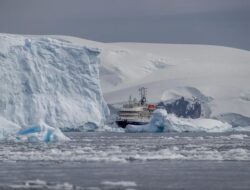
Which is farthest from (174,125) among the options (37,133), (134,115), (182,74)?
(182,74)

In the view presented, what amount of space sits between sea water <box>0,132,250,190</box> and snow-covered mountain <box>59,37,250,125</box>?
4314 centimetres

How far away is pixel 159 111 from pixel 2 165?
31.4 m

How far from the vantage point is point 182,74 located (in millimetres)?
104375

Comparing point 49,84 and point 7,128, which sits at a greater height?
point 49,84

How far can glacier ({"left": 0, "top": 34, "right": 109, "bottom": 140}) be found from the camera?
46.8m

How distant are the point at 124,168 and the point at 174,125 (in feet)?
106

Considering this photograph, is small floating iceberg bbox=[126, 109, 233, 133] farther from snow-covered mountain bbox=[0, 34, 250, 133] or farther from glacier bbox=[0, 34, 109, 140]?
glacier bbox=[0, 34, 109, 140]

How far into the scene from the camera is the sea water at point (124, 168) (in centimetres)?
1939

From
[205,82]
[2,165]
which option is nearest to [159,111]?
[2,165]

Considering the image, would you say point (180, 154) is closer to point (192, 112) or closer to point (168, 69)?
point (192, 112)

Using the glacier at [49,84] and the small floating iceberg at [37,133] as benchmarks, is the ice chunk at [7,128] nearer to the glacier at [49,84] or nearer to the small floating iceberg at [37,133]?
the small floating iceberg at [37,133]

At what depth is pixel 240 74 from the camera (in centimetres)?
10275

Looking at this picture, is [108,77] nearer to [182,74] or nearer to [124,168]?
[182,74]

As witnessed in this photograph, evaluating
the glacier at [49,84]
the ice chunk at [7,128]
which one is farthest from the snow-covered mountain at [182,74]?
the ice chunk at [7,128]
